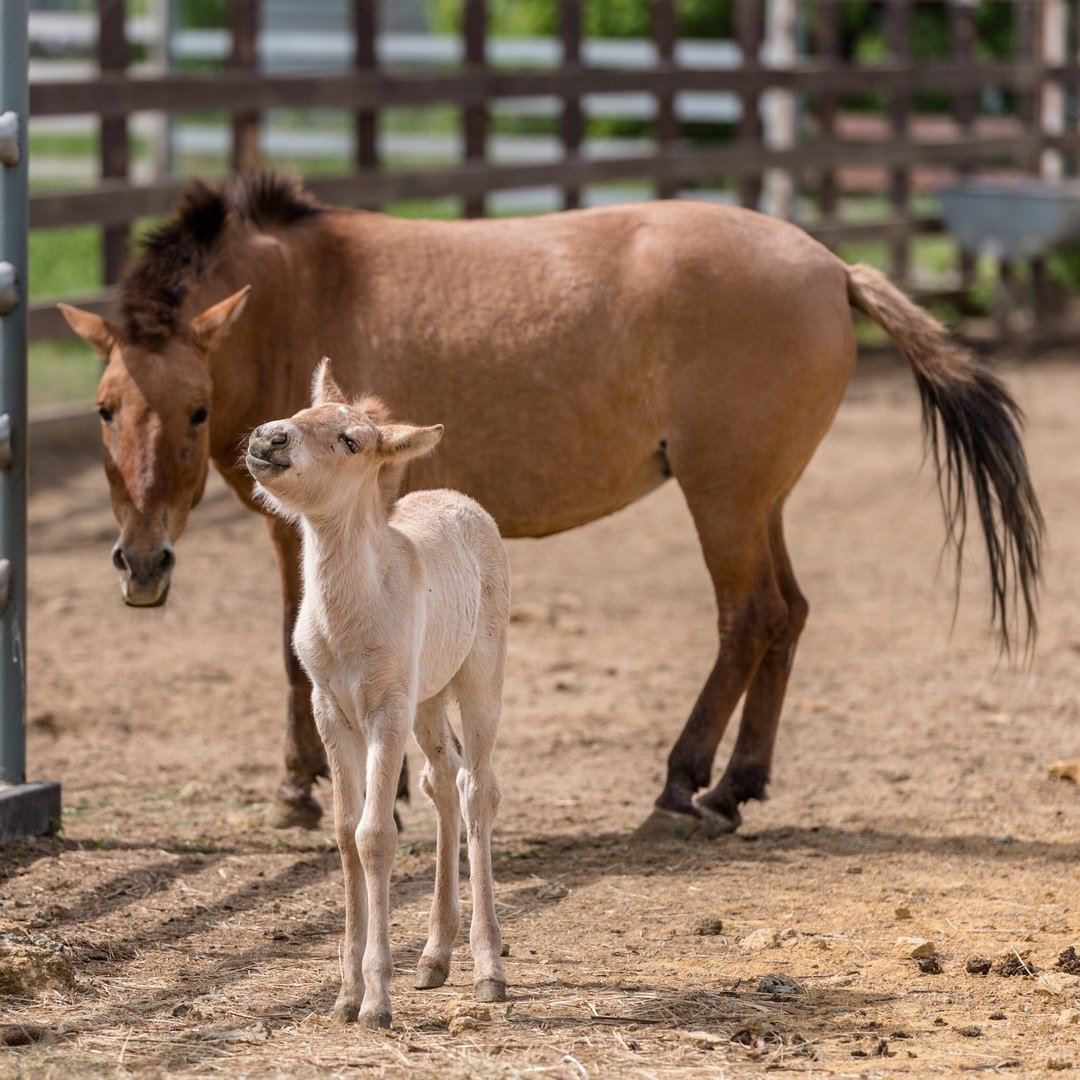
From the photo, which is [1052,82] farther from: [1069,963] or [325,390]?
[325,390]

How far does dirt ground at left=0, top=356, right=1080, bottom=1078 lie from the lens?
3369mm

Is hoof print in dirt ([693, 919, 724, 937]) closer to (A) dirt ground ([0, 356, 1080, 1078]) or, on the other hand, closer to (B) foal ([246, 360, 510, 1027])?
(A) dirt ground ([0, 356, 1080, 1078])

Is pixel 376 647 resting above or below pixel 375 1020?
above

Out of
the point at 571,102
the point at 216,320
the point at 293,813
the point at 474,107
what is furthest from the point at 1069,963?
the point at 571,102

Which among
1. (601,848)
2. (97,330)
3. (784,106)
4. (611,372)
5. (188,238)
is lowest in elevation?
(601,848)

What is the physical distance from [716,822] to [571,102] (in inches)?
329

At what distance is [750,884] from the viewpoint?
4512mm

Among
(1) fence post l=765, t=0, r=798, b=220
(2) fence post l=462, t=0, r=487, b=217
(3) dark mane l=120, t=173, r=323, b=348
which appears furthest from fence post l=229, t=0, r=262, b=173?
(1) fence post l=765, t=0, r=798, b=220

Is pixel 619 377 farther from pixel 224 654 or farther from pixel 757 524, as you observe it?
pixel 224 654

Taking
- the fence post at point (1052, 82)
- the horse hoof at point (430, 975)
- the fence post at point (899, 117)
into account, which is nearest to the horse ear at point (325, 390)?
the horse hoof at point (430, 975)

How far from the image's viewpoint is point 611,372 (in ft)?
16.9

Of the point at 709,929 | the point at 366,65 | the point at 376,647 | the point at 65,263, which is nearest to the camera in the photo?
the point at 376,647

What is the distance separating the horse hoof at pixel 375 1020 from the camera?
332 cm

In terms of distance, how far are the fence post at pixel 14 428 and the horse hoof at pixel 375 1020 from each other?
1.70 metres
